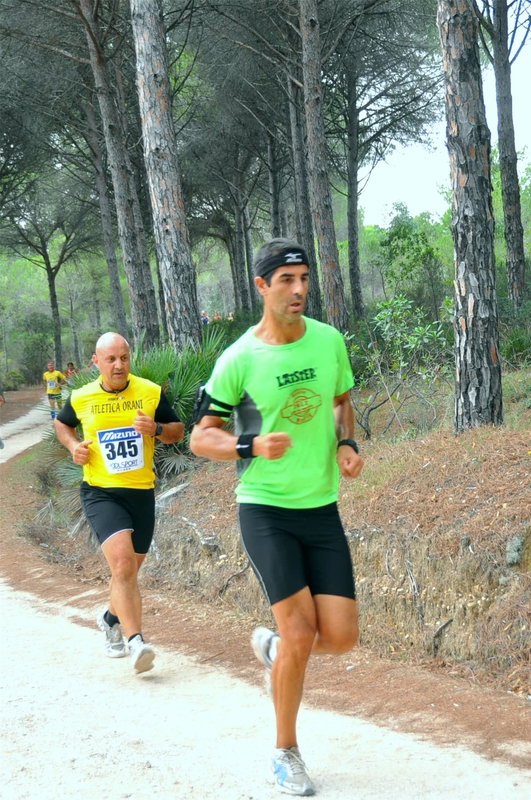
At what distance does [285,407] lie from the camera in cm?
386

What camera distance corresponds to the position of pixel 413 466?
24.7 ft

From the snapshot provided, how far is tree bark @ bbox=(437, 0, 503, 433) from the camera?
323 inches

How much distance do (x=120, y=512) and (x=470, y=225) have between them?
4.50m

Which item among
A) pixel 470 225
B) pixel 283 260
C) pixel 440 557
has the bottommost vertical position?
pixel 440 557

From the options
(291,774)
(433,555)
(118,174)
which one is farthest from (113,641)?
(118,174)

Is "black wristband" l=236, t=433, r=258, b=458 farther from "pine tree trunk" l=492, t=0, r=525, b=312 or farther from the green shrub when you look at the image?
"pine tree trunk" l=492, t=0, r=525, b=312

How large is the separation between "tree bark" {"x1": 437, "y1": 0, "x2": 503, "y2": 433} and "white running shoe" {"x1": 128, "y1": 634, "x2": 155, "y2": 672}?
3.88 m

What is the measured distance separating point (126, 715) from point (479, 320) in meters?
4.99

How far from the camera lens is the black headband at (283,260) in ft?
12.7

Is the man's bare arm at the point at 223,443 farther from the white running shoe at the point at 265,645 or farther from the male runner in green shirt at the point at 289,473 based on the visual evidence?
the white running shoe at the point at 265,645

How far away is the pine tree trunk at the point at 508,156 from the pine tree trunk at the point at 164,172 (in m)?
6.73

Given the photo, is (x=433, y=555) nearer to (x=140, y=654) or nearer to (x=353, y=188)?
(x=140, y=654)

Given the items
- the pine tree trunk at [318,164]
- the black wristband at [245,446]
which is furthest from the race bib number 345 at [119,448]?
the pine tree trunk at [318,164]

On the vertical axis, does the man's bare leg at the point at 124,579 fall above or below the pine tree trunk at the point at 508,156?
below
